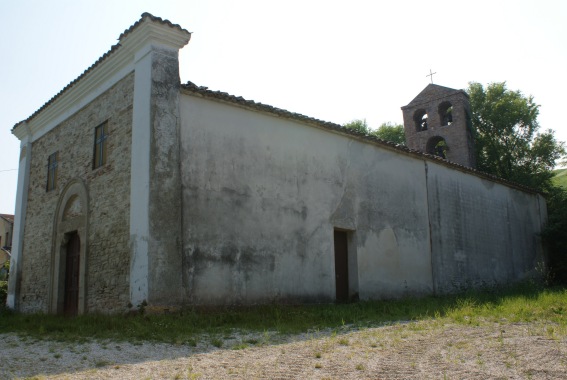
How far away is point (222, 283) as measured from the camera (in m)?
9.50

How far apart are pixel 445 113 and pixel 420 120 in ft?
3.71

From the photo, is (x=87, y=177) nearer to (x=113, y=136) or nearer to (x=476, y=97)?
(x=113, y=136)

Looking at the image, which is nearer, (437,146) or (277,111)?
(277,111)

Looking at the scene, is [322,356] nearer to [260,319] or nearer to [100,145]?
[260,319]

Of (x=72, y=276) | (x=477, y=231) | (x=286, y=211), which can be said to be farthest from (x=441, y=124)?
(x=72, y=276)

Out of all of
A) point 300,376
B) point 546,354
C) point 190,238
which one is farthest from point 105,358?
point 546,354

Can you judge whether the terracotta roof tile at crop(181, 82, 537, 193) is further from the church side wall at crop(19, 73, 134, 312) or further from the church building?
the church side wall at crop(19, 73, 134, 312)

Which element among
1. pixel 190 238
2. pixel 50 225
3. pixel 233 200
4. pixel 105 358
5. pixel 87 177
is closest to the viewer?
pixel 105 358

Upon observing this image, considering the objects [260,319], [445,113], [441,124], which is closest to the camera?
[260,319]

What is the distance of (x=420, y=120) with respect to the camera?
22.7m

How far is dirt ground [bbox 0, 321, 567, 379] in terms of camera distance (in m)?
4.61

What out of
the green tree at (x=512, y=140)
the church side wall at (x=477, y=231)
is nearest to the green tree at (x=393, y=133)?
the green tree at (x=512, y=140)

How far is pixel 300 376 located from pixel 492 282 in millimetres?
14238

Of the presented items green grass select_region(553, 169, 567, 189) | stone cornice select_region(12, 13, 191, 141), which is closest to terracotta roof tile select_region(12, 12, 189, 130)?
stone cornice select_region(12, 13, 191, 141)
